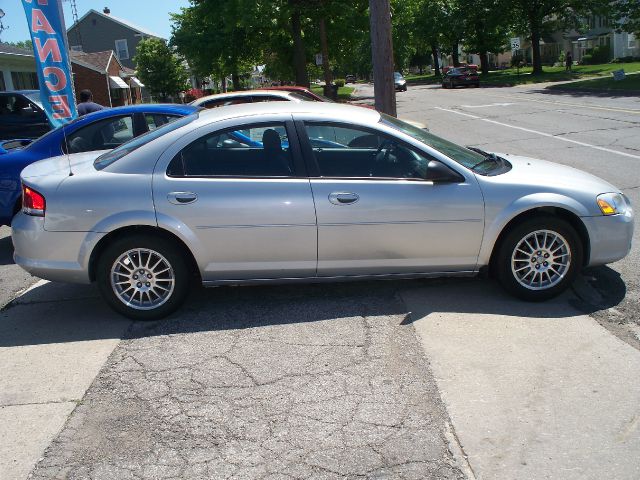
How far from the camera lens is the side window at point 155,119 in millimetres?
7832

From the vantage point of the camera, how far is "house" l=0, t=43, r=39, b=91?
2594cm

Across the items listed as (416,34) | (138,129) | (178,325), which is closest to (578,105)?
(138,129)

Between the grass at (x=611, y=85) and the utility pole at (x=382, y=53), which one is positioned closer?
the utility pole at (x=382, y=53)

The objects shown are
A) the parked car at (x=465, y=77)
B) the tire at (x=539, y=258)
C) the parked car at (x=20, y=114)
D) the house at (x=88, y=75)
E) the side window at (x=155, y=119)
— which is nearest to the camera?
the tire at (x=539, y=258)

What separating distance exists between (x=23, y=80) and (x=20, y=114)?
61.5 ft

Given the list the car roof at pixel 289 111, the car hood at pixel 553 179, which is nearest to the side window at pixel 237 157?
the car roof at pixel 289 111

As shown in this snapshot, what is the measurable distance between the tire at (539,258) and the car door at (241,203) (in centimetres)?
154

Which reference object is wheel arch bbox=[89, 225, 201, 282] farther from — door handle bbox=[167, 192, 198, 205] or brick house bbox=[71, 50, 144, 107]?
brick house bbox=[71, 50, 144, 107]

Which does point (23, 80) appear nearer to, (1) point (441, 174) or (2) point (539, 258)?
(1) point (441, 174)

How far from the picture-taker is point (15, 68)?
28203 millimetres

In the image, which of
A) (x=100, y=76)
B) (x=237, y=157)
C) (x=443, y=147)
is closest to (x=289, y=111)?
(x=237, y=157)

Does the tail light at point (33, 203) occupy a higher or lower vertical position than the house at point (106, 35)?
lower

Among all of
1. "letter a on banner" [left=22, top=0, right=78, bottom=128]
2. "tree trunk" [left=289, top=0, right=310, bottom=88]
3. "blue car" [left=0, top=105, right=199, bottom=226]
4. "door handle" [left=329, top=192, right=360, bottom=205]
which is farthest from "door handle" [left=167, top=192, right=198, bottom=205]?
"tree trunk" [left=289, top=0, right=310, bottom=88]

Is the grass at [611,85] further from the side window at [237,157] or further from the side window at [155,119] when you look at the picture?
the side window at [237,157]
